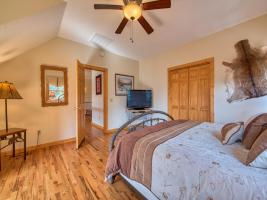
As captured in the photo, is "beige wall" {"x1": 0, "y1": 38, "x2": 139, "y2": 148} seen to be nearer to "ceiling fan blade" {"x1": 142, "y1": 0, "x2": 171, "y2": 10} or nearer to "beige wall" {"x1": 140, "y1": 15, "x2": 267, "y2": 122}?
"beige wall" {"x1": 140, "y1": 15, "x2": 267, "y2": 122}

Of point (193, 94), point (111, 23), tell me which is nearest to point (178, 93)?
point (193, 94)

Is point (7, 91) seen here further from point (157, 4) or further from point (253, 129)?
point (253, 129)

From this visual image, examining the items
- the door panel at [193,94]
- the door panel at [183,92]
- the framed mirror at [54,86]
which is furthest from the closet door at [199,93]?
the framed mirror at [54,86]

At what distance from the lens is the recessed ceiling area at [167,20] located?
2338 mm

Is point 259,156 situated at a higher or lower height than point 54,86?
lower

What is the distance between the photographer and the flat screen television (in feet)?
14.5

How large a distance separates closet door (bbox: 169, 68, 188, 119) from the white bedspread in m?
2.37

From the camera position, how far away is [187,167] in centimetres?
104

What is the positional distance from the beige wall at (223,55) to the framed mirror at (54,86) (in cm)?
275

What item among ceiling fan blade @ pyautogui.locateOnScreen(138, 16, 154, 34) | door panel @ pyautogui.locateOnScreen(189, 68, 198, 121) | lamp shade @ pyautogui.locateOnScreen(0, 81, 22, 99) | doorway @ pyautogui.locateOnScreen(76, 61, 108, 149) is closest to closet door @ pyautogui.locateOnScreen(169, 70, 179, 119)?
door panel @ pyautogui.locateOnScreen(189, 68, 198, 121)

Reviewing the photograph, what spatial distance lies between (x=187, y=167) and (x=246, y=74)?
249 cm

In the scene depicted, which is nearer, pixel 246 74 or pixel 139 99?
pixel 246 74

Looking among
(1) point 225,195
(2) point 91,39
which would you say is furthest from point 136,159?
(2) point 91,39

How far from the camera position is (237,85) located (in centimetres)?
271
